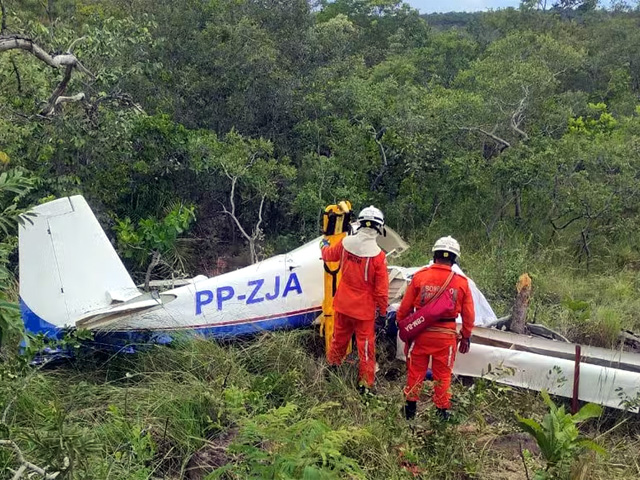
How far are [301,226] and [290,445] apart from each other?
597 cm

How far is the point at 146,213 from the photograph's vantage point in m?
8.17

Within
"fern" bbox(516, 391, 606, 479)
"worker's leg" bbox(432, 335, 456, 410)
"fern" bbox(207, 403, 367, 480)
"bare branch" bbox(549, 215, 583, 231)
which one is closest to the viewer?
"fern" bbox(207, 403, 367, 480)

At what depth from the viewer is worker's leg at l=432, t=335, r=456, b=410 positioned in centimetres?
438

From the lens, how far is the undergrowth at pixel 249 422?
9.04 feet

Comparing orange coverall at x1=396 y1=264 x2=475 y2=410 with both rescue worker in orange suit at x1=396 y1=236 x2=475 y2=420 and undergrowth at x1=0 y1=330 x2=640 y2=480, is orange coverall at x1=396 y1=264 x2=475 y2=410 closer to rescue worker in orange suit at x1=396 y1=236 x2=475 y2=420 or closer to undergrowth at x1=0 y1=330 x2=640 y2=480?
rescue worker in orange suit at x1=396 y1=236 x2=475 y2=420

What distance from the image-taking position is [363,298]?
480 cm

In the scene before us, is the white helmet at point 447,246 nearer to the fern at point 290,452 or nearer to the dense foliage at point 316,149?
the fern at point 290,452

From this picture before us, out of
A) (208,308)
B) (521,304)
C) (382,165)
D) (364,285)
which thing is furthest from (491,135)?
(208,308)

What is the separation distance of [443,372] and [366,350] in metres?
0.66

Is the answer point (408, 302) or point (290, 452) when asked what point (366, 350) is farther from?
point (290, 452)

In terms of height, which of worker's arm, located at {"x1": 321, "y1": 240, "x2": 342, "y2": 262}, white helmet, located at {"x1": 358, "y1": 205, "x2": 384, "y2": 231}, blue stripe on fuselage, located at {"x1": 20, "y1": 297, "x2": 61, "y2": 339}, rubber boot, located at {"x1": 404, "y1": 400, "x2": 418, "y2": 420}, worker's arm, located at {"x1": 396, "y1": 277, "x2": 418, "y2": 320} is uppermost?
white helmet, located at {"x1": 358, "y1": 205, "x2": 384, "y2": 231}

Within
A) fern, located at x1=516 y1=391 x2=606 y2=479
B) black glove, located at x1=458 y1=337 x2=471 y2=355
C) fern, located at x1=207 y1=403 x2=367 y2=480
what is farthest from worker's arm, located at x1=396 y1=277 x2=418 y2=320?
fern, located at x1=207 y1=403 x2=367 y2=480

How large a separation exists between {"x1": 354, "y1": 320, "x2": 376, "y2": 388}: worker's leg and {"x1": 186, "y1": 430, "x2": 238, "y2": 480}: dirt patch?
4.51ft

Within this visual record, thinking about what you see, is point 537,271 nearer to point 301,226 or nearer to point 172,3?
point 301,226
